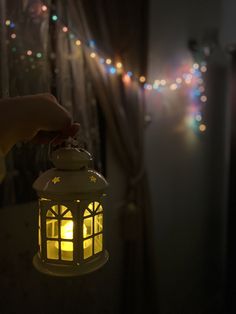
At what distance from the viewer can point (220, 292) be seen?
2523 mm

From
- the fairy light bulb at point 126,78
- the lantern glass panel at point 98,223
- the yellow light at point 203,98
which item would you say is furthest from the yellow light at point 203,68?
the lantern glass panel at point 98,223

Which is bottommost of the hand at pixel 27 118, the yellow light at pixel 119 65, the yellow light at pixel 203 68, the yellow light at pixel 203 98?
the hand at pixel 27 118

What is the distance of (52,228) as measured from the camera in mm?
810

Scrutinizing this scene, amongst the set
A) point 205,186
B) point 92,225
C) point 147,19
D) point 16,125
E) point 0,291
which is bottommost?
point 0,291

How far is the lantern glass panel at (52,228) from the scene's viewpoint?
80cm

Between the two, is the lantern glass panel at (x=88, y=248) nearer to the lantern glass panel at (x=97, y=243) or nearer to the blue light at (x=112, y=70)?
the lantern glass panel at (x=97, y=243)

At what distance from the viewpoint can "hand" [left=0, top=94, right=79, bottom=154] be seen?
676 millimetres

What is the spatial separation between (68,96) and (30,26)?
31 cm

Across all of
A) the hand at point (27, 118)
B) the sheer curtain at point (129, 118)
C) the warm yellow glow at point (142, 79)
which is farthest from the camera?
the warm yellow glow at point (142, 79)

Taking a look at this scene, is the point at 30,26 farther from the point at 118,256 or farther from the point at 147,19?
the point at 118,256

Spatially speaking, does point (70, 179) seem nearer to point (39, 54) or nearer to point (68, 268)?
point (68, 268)

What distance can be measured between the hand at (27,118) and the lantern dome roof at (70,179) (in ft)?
0.22

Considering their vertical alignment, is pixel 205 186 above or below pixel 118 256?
above

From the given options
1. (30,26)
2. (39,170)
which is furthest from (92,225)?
(30,26)
